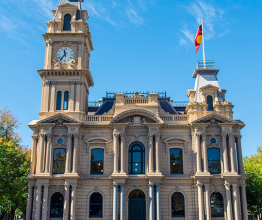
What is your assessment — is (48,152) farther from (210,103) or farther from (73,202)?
(210,103)

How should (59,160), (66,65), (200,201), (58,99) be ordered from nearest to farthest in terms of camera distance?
(200,201)
(59,160)
(58,99)
(66,65)

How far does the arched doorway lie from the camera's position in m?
30.2

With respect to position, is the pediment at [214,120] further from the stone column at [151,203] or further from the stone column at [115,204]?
the stone column at [115,204]

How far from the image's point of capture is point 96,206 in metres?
30.5

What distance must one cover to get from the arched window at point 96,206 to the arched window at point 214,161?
37.8 ft

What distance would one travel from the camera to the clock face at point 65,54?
34047 millimetres

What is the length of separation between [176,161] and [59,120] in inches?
508

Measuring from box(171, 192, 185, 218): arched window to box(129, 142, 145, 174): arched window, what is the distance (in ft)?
13.4

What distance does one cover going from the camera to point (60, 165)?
30.9 meters

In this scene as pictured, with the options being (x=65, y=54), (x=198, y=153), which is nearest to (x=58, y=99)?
(x=65, y=54)

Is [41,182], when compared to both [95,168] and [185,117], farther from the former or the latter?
[185,117]

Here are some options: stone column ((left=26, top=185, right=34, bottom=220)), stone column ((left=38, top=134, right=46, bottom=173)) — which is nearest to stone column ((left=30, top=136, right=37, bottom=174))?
stone column ((left=38, top=134, right=46, bottom=173))

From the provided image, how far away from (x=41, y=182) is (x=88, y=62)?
15762 mm

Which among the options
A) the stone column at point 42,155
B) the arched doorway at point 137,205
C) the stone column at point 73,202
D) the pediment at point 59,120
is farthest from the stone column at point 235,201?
the stone column at point 42,155
